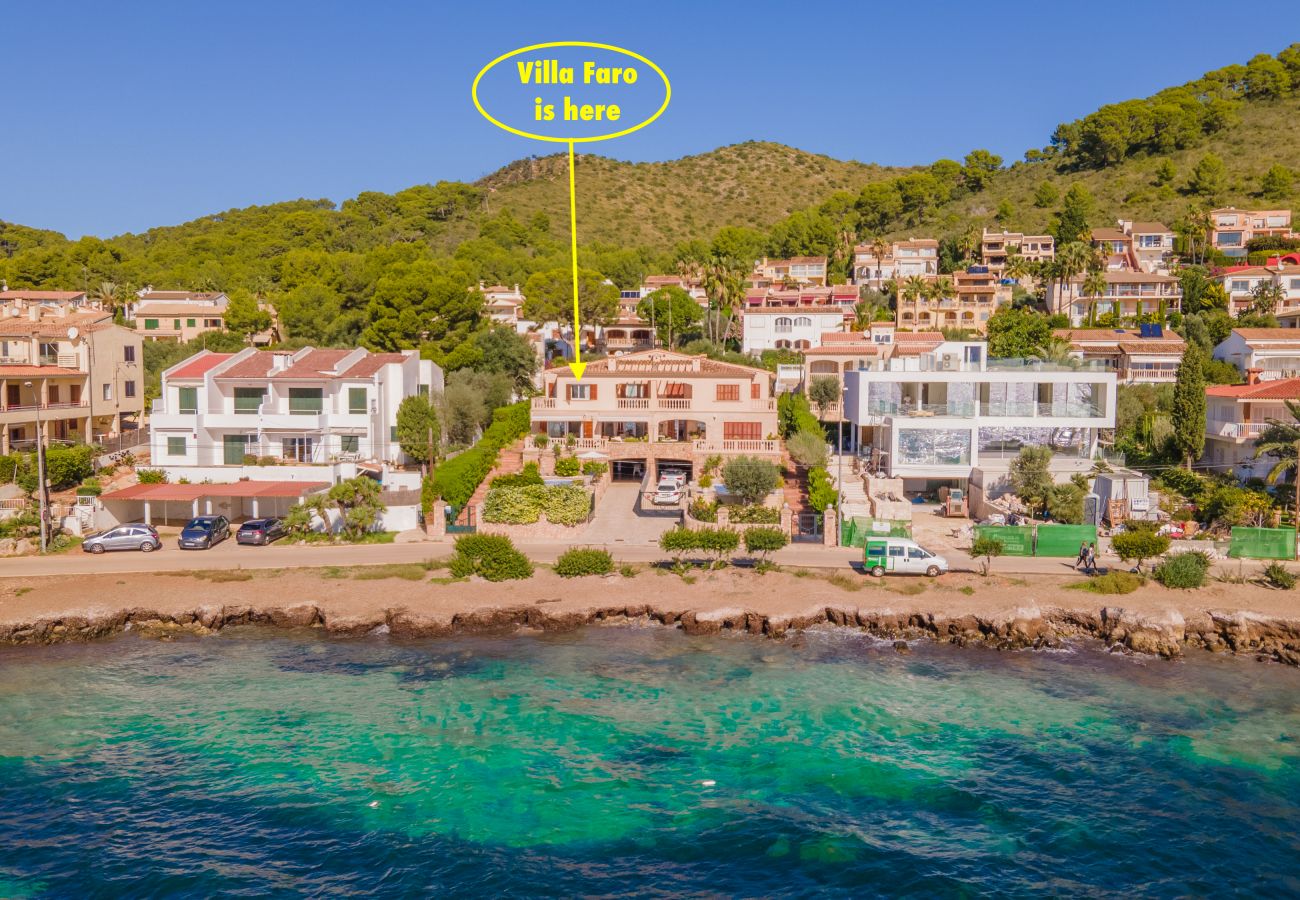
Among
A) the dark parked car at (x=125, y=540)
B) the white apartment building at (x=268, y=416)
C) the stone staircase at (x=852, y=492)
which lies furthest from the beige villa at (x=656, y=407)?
the dark parked car at (x=125, y=540)

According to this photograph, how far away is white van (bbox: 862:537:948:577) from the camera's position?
1428 inches

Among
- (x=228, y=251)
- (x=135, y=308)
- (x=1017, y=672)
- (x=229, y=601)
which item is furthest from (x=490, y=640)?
(x=228, y=251)

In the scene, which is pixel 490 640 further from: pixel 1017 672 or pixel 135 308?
pixel 135 308

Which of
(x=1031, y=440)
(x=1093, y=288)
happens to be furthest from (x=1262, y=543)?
(x=1093, y=288)

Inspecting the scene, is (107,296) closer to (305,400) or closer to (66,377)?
(66,377)

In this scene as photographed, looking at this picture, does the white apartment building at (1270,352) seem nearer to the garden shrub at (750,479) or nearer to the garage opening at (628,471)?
the garden shrub at (750,479)

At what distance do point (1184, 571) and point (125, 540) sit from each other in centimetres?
4081

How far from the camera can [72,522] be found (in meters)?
42.2

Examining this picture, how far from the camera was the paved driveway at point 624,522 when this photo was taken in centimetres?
4141

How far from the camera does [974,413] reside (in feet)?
156

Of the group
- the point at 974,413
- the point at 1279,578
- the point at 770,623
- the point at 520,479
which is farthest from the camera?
the point at 974,413

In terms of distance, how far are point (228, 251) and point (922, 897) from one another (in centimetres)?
11703

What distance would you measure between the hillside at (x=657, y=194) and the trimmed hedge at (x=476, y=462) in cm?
8224

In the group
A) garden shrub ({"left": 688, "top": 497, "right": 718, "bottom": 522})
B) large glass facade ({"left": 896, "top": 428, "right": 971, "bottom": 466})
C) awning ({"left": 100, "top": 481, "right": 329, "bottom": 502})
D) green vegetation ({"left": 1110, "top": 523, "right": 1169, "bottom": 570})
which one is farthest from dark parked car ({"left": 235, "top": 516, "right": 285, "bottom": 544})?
green vegetation ({"left": 1110, "top": 523, "right": 1169, "bottom": 570})
